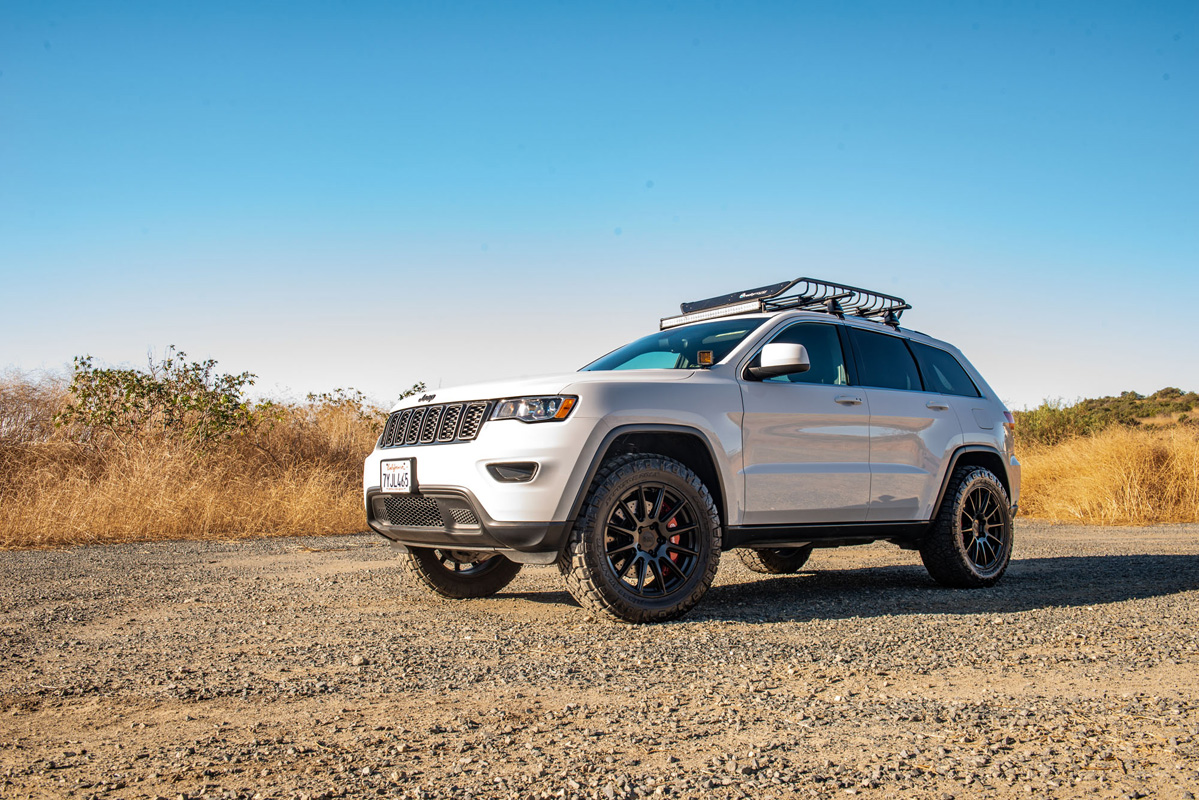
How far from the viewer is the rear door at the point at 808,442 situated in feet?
18.8

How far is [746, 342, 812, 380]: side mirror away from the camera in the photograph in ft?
18.3

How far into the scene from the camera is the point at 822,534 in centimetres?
606

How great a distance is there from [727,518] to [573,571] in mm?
1092

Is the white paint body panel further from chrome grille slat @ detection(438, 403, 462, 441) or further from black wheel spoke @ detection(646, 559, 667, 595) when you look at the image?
black wheel spoke @ detection(646, 559, 667, 595)

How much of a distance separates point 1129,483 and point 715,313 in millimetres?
10777

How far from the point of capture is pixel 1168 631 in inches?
201

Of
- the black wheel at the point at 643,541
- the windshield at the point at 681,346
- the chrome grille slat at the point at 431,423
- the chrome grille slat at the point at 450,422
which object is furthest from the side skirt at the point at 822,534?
the chrome grille slat at the point at 431,423

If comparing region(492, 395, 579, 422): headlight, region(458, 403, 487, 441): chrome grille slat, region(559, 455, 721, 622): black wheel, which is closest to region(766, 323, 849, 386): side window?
region(559, 455, 721, 622): black wheel

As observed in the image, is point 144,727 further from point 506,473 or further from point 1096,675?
point 1096,675

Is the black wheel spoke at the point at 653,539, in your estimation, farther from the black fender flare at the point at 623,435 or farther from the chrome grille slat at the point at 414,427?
the chrome grille slat at the point at 414,427

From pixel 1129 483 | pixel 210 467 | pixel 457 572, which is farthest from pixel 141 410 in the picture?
pixel 1129 483

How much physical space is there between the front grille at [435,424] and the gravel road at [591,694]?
3.50 ft

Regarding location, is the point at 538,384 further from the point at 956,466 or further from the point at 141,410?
the point at 141,410

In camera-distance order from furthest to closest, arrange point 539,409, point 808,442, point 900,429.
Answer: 1. point 900,429
2. point 808,442
3. point 539,409
